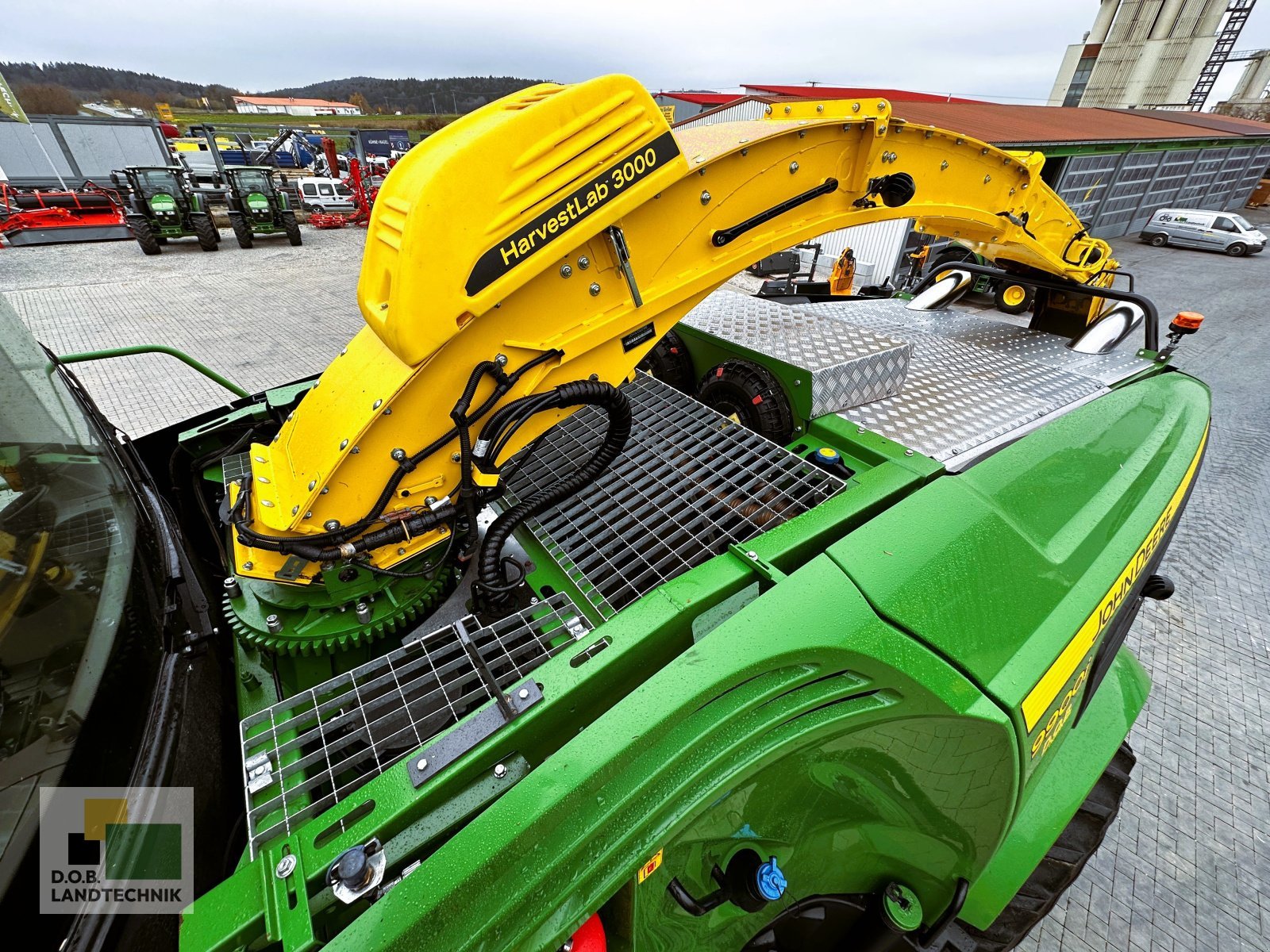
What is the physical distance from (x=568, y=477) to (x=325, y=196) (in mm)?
21890

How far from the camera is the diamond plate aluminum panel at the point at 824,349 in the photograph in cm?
240

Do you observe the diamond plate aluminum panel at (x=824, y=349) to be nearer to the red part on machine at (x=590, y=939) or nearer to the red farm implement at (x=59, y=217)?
the red part on machine at (x=590, y=939)

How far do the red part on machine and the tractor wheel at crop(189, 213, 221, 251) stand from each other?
17.7m

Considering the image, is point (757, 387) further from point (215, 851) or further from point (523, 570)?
point (215, 851)

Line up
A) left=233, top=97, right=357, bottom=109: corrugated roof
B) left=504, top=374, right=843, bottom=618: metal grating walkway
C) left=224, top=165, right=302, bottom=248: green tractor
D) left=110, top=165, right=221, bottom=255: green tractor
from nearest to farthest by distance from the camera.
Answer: left=504, top=374, right=843, bottom=618: metal grating walkway < left=110, top=165, right=221, bottom=255: green tractor < left=224, top=165, right=302, bottom=248: green tractor < left=233, top=97, right=357, bottom=109: corrugated roof

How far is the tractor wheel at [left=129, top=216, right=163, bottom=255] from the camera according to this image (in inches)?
511

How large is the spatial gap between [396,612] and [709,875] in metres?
1.29

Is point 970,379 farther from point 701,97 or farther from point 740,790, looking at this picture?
point 701,97

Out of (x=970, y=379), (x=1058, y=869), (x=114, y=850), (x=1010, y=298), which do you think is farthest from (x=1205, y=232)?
(x=114, y=850)

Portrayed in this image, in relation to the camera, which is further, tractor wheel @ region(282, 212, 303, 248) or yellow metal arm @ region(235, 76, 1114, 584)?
tractor wheel @ region(282, 212, 303, 248)

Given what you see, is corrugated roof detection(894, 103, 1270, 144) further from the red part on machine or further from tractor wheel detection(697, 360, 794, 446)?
the red part on machine

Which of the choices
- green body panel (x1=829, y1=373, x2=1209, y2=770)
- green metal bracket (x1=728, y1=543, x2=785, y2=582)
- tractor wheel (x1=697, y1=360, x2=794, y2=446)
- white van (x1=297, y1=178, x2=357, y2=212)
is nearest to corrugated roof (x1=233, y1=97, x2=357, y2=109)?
white van (x1=297, y1=178, x2=357, y2=212)

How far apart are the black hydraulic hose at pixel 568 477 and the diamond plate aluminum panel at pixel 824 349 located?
0.84 metres

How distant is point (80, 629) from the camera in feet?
3.92
